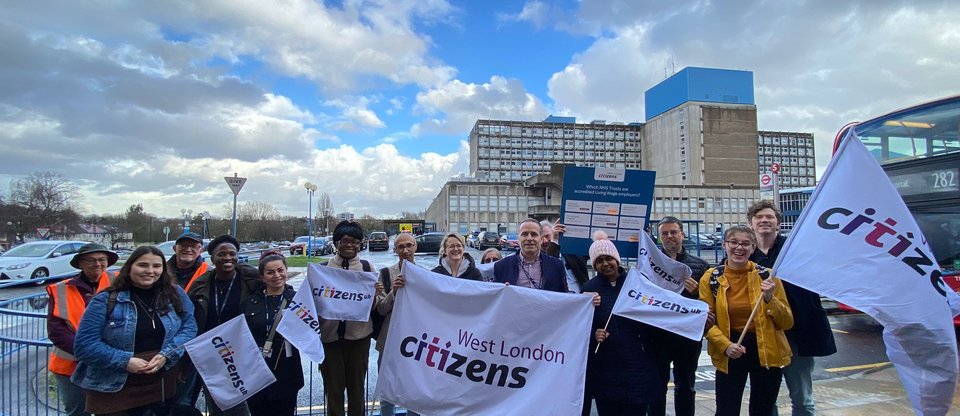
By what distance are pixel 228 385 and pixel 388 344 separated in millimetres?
1232

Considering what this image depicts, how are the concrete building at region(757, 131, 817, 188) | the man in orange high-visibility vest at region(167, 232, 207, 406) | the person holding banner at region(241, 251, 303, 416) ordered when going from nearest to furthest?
the person holding banner at region(241, 251, 303, 416)
the man in orange high-visibility vest at region(167, 232, 207, 406)
the concrete building at region(757, 131, 817, 188)

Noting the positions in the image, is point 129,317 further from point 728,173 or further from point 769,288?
point 728,173

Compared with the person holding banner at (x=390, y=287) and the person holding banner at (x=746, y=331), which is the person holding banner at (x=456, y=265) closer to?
the person holding banner at (x=390, y=287)

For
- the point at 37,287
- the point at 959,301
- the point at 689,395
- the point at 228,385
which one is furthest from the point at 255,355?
the point at 37,287

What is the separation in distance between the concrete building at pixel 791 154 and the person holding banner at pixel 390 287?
161 metres

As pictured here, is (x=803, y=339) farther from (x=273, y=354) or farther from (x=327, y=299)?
(x=273, y=354)

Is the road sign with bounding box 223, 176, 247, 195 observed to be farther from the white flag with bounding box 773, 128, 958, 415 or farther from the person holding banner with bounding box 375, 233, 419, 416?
the white flag with bounding box 773, 128, 958, 415

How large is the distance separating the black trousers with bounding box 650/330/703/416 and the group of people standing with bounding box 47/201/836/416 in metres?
0.01

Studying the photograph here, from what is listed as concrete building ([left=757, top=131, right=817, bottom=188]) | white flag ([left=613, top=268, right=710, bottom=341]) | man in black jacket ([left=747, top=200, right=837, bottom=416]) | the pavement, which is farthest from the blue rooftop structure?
white flag ([left=613, top=268, right=710, bottom=341])

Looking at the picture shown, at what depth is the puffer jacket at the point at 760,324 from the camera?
3.38 m

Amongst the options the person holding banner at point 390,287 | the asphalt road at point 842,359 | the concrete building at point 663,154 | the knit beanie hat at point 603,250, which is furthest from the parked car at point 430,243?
the knit beanie hat at point 603,250

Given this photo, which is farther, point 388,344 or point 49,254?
point 49,254

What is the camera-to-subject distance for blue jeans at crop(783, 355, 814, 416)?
12.0 feet

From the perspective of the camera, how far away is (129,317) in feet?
10.9
